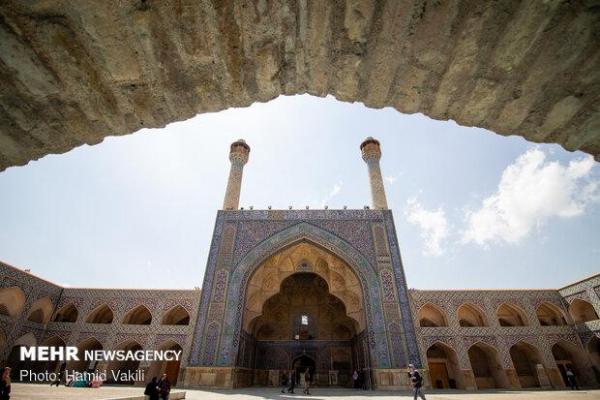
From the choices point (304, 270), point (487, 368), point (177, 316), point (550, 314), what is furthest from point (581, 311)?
point (177, 316)

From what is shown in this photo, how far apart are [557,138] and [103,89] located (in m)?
2.46

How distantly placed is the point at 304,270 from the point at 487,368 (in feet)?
33.9

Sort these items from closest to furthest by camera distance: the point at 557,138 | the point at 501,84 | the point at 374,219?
1. the point at 501,84
2. the point at 557,138
3. the point at 374,219

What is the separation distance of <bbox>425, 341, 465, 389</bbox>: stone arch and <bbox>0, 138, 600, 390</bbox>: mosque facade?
0.16ft

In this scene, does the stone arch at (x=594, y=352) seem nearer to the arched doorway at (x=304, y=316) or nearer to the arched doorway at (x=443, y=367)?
the arched doorway at (x=443, y=367)

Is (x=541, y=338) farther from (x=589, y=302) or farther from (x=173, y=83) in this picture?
(x=173, y=83)

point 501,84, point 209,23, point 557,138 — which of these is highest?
point 209,23

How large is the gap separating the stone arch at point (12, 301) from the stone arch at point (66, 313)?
1.83m

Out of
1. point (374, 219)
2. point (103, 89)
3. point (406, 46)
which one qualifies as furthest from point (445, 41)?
point (374, 219)

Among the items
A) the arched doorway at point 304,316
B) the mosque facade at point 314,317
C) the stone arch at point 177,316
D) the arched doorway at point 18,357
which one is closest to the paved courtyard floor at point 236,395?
the mosque facade at point 314,317

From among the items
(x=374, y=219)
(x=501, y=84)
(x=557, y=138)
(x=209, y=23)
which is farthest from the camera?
(x=374, y=219)

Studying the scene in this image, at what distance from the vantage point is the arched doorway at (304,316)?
39.4ft

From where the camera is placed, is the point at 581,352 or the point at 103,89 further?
the point at 581,352

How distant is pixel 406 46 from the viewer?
4.85 ft
